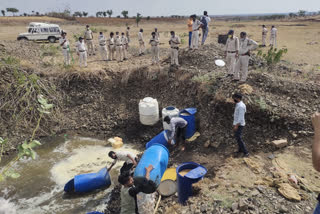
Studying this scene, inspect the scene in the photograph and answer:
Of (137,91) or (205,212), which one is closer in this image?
(205,212)

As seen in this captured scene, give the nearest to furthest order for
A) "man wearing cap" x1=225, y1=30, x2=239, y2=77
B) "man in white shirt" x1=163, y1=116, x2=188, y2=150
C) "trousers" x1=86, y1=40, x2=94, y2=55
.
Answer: "man in white shirt" x1=163, y1=116, x2=188, y2=150, "man wearing cap" x1=225, y1=30, x2=239, y2=77, "trousers" x1=86, y1=40, x2=94, y2=55

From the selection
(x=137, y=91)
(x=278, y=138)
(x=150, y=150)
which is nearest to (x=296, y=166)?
(x=278, y=138)

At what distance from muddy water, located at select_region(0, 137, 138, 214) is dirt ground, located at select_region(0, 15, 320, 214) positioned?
547 millimetres

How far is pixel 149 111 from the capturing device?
7711mm

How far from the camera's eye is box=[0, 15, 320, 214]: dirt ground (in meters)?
4.19

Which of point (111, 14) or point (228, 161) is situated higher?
point (111, 14)

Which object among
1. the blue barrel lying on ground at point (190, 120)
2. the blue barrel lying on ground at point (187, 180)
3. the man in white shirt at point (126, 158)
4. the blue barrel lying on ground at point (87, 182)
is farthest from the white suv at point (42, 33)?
the blue barrel lying on ground at point (187, 180)

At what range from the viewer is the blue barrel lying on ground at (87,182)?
5430mm

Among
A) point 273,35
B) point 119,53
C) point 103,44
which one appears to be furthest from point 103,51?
point 273,35

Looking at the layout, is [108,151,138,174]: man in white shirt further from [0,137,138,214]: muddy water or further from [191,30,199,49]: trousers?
[191,30,199,49]: trousers

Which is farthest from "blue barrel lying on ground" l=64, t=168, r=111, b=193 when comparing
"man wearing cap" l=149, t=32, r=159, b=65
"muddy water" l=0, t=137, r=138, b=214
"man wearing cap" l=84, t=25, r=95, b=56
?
"man wearing cap" l=84, t=25, r=95, b=56

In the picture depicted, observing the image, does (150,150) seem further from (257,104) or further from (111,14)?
(111,14)

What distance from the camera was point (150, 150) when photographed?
4.87 meters

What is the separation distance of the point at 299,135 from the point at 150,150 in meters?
3.63
